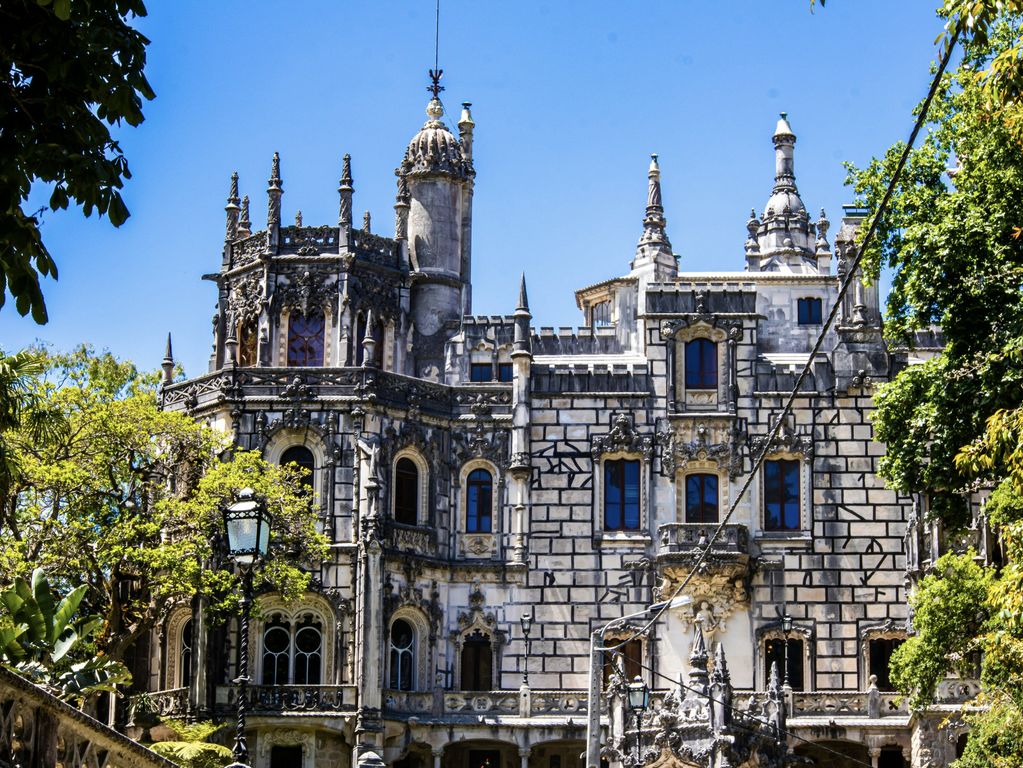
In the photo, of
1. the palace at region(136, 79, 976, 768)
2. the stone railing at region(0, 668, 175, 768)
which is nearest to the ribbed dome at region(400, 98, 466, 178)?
the palace at region(136, 79, 976, 768)

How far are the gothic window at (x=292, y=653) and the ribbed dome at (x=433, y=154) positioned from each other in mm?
15918

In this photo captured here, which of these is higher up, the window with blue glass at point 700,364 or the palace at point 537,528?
the window with blue glass at point 700,364

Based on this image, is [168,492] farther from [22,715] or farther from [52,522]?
[22,715]

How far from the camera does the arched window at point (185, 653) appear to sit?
5434 cm

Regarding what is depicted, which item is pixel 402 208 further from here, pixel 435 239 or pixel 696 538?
pixel 696 538

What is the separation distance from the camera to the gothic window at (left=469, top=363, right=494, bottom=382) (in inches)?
2399

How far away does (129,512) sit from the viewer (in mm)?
48625

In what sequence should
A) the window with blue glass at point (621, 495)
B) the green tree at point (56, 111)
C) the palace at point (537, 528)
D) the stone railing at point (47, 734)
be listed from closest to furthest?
the green tree at point (56, 111) < the stone railing at point (47, 734) < the palace at point (537, 528) < the window with blue glass at point (621, 495)

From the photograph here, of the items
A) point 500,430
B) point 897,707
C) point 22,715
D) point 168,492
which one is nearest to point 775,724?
point 897,707

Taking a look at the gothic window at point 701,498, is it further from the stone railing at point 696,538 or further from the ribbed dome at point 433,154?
the ribbed dome at point 433,154

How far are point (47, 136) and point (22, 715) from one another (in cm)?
601

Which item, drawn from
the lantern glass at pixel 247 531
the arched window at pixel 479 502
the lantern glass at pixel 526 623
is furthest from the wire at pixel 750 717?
the lantern glass at pixel 247 531

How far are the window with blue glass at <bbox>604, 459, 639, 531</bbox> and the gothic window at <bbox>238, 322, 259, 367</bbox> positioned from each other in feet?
36.9

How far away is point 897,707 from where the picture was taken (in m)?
52.8
